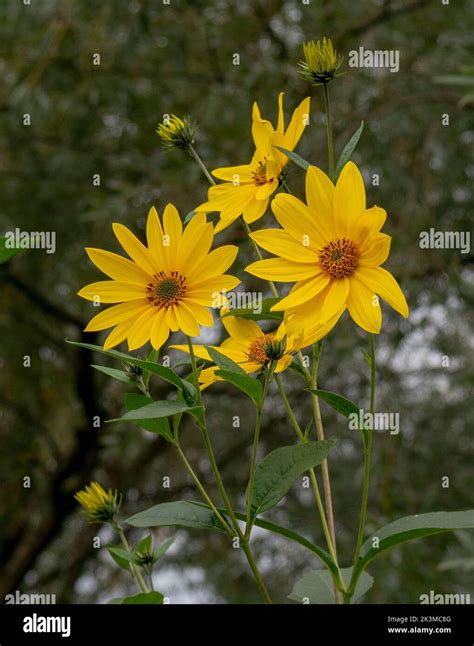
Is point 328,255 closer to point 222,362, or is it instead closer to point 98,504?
point 222,362

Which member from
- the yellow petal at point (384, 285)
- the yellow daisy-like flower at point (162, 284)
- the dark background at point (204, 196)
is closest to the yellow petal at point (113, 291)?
the yellow daisy-like flower at point (162, 284)

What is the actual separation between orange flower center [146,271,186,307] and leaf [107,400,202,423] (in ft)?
0.18

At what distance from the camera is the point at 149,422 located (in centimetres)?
44

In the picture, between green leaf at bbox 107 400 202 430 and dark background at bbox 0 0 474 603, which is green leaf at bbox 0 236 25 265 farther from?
dark background at bbox 0 0 474 603

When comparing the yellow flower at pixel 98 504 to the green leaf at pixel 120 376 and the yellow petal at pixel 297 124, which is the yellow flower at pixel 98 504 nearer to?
the green leaf at pixel 120 376

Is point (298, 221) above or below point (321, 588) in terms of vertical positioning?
above

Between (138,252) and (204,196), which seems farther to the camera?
(204,196)

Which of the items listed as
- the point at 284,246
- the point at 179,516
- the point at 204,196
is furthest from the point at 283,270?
the point at 204,196

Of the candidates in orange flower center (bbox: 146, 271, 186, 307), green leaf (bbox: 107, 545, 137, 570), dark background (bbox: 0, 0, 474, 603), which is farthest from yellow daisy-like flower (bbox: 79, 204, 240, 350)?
dark background (bbox: 0, 0, 474, 603)

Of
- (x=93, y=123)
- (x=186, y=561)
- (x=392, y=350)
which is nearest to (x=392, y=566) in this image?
(x=392, y=350)

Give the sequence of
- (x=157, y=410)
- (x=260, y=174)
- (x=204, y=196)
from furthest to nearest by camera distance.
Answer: (x=204, y=196), (x=260, y=174), (x=157, y=410)

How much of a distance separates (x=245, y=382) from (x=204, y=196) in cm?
186
